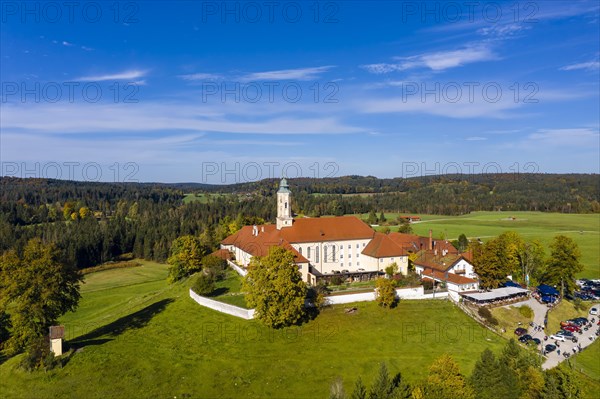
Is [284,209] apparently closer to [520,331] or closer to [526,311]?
[520,331]

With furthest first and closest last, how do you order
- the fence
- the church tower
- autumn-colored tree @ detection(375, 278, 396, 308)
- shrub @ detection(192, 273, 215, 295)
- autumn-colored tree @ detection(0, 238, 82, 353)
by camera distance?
the church tower
shrub @ detection(192, 273, 215, 295)
autumn-colored tree @ detection(375, 278, 396, 308)
the fence
autumn-colored tree @ detection(0, 238, 82, 353)

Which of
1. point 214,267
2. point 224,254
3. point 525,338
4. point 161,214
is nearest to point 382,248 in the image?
point 525,338

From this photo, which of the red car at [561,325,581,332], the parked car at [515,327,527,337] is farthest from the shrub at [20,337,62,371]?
the red car at [561,325,581,332]

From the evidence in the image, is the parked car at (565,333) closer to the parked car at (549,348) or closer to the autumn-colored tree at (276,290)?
the parked car at (549,348)

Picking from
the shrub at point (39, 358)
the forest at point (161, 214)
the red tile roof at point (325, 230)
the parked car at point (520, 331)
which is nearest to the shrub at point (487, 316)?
the parked car at point (520, 331)

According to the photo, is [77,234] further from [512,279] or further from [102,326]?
[512,279]

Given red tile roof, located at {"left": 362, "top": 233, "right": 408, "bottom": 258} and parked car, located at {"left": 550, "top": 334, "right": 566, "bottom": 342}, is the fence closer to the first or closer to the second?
red tile roof, located at {"left": 362, "top": 233, "right": 408, "bottom": 258}

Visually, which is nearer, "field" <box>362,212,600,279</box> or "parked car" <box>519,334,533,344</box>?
"parked car" <box>519,334,533,344</box>
